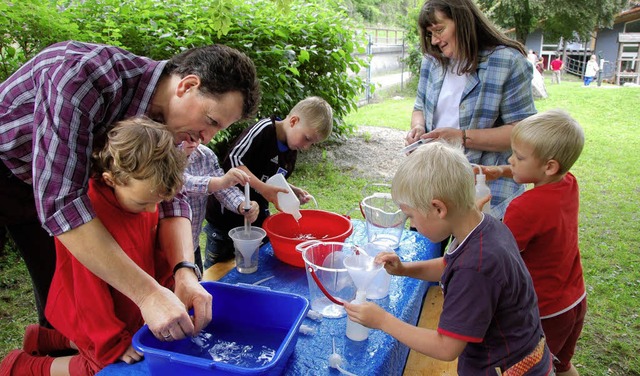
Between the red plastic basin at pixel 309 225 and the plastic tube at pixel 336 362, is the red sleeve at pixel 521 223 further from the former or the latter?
the plastic tube at pixel 336 362

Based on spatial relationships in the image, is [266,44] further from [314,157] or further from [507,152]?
[507,152]

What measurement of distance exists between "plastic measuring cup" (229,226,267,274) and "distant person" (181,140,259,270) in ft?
0.26

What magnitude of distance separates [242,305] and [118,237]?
465 mm

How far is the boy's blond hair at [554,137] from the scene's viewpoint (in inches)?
70.6

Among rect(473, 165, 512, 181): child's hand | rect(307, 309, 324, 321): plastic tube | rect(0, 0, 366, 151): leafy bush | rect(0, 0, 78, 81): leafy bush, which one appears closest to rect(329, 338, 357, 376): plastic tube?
rect(307, 309, 324, 321): plastic tube

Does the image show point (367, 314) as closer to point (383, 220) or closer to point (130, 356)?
point (130, 356)

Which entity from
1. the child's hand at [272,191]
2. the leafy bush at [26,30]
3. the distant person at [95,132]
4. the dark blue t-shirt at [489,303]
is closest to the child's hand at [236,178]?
the child's hand at [272,191]

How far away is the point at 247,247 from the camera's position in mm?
1923

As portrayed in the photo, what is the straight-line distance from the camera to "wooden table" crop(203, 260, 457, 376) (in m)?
1.84

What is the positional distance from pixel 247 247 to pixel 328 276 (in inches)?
19.2

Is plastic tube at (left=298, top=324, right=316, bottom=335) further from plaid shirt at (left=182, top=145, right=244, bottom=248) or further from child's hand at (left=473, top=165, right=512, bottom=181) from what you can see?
child's hand at (left=473, top=165, right=512, bottom=181)

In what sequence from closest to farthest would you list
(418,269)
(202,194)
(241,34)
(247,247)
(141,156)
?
(141,156)
(418,269)
(247,247)
(202,194)
(241,34)

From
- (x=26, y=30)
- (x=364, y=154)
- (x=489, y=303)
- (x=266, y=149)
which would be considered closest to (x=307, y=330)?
(x=489, y=303)

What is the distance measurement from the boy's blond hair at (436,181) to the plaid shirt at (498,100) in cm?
109
